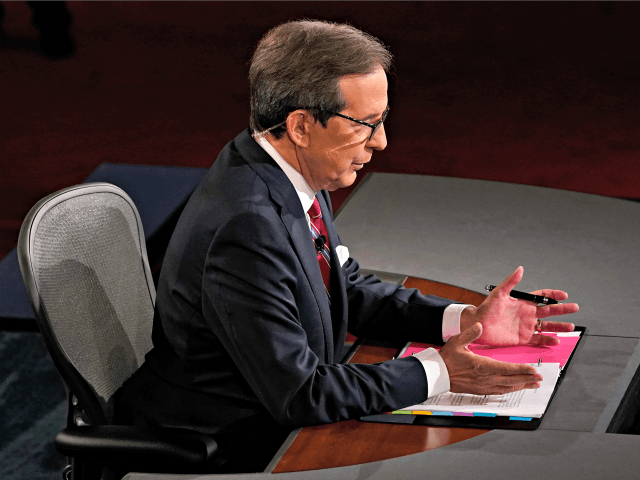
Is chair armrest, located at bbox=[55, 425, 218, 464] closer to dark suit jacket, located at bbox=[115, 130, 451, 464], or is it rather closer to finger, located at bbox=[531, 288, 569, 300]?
dark suit jacket, located at bbox=[115, 130, 451, 464]

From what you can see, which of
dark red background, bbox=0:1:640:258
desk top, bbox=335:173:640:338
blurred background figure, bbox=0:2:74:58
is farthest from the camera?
blurred background figure, bbox=0:2:74:58

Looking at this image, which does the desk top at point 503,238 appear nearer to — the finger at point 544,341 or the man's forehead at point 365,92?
the finger at point 544,341

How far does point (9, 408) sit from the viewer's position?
3.21 metres

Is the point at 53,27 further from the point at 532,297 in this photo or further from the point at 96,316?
the point at 532,297

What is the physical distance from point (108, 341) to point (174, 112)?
4267mm

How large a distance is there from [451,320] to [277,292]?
0.51 m

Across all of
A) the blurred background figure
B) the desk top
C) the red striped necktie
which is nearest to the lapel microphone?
the red striped necktie

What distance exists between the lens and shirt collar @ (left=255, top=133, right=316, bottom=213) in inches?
69.8

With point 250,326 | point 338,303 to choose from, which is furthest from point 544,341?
point 250,326

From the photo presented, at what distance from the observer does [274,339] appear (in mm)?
1577

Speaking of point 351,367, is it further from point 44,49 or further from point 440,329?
point 44,49

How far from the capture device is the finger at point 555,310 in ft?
6.22

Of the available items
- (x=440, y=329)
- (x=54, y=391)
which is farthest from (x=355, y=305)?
(x=54, y=391)

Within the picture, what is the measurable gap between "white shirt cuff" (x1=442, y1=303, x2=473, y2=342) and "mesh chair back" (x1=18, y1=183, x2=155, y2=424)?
660mm
